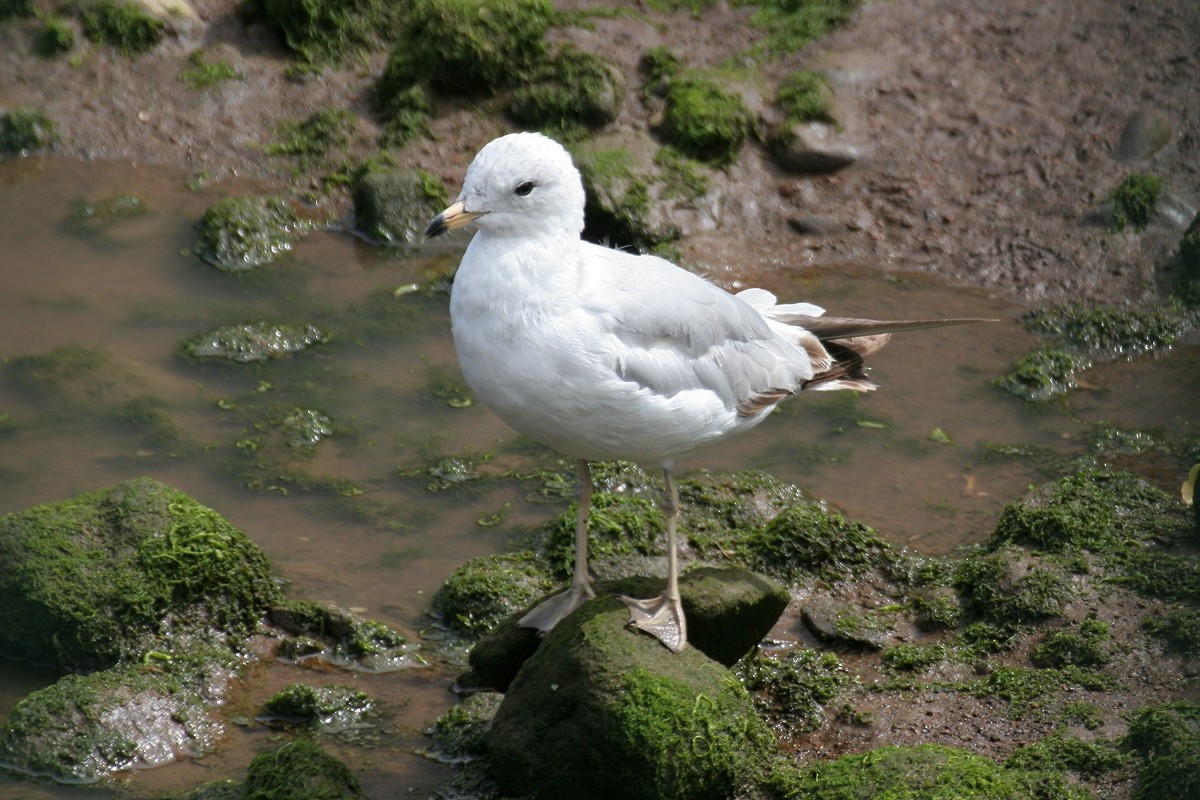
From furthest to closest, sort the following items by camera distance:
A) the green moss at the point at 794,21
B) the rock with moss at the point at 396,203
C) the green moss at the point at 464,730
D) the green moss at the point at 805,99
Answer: the green moss at the point at 794,21 → the green moss at the point at 805,99 → the rock with moss at the point at 396,203 → the green moss at the point at 464,730

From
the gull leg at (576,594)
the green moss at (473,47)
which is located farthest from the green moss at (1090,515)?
the green moss at (473,47)

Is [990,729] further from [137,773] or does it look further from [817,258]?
[817,258]

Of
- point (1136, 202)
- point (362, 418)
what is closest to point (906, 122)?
point (1136, 202)

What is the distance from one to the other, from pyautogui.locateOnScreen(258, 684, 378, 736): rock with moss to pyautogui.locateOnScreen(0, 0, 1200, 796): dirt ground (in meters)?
5.05

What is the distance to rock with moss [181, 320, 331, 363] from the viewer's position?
28.3ft

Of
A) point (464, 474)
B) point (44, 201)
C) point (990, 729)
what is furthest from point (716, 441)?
point (44, 201)

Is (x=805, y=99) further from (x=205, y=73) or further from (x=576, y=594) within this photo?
(x=576, y=594)

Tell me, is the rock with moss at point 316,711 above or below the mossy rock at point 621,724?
below

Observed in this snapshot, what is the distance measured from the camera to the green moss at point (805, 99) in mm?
10961

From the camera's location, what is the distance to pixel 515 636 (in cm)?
595

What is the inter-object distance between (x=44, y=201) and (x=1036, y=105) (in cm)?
779

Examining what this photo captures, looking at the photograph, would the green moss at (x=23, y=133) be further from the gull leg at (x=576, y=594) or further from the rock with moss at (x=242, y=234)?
the gull leg at (x=576, y=594)

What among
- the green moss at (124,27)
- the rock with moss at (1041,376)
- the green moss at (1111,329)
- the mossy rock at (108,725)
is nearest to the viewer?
the mossy rock at (108,725)

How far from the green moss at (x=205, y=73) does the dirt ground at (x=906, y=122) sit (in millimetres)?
69
